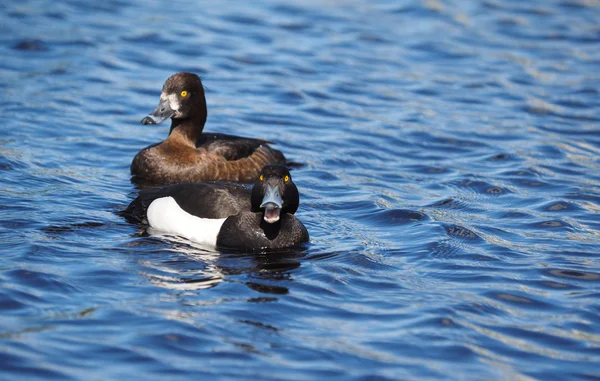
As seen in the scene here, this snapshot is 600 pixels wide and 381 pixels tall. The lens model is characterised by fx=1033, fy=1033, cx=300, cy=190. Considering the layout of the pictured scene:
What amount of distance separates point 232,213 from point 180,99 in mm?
2898

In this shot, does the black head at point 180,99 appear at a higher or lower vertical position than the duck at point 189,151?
higher

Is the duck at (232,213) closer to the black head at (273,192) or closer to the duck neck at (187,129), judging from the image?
the black head at (273,192)

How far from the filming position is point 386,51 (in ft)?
56.6

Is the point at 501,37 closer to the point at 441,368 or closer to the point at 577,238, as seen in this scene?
the point at 577,238

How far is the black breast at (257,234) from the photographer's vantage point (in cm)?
895

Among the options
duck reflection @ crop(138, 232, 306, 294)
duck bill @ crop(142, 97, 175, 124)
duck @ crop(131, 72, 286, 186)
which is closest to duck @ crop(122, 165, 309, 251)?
duck reflection @ crop(138, 232, 306, 294)

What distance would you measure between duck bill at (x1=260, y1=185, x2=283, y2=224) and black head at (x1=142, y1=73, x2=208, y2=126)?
3.18 m

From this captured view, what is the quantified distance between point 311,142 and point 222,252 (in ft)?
14.6

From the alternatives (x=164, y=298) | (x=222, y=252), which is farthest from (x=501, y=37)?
(x=164, y=298)

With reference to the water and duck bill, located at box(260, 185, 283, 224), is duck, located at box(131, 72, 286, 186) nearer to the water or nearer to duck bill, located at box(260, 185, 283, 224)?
the water

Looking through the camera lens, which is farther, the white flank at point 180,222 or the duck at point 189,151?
the duck at point 189,151

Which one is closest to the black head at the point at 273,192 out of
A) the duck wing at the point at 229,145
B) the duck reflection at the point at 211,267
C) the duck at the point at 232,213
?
the duck at the point at 232,213

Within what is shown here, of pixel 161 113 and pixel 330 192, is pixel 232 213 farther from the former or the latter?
pixel 161 113

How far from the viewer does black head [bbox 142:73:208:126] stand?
11688mm
